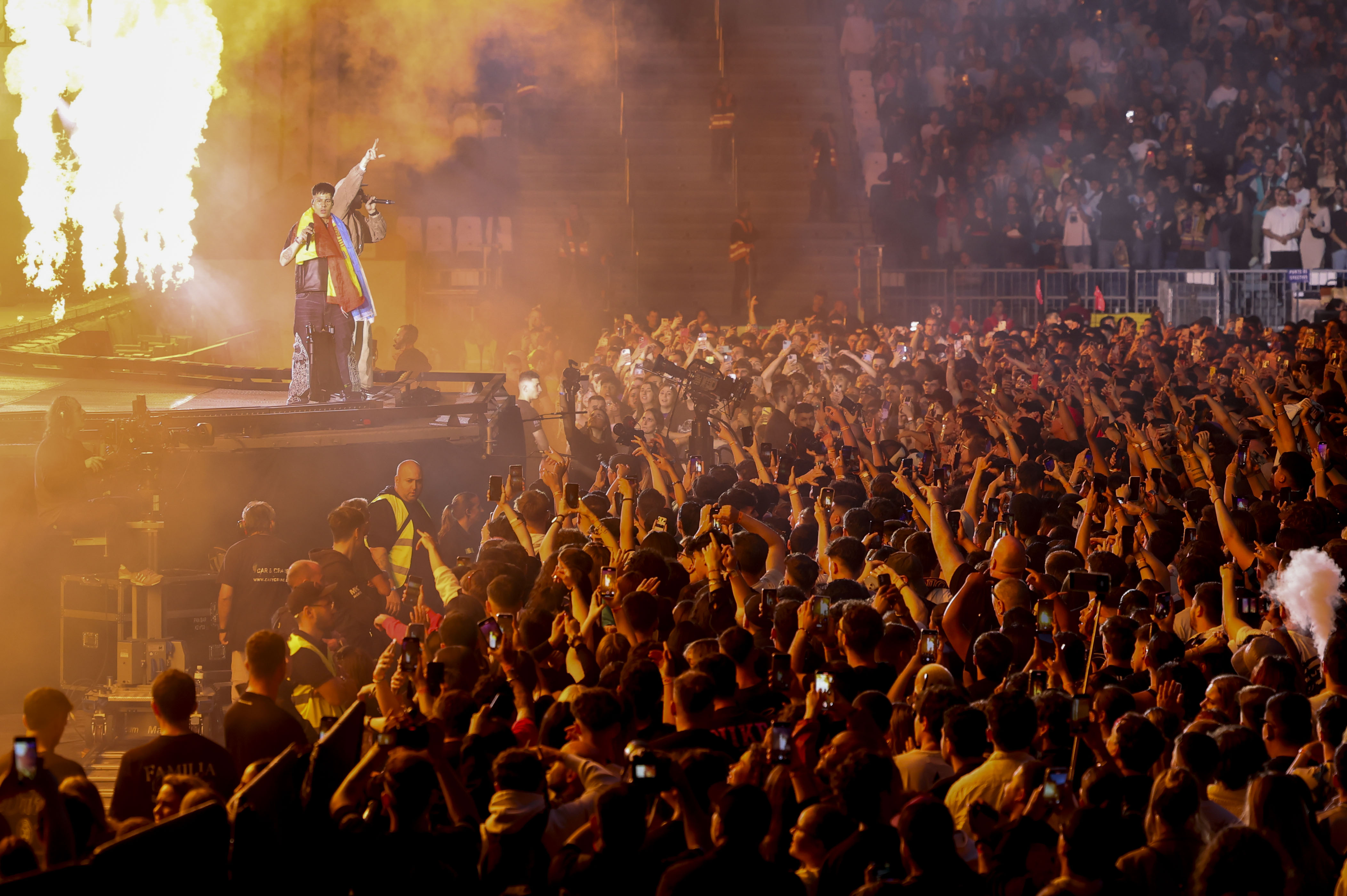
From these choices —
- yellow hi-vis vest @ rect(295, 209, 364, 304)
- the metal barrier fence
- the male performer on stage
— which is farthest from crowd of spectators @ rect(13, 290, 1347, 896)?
the metal barrier fence

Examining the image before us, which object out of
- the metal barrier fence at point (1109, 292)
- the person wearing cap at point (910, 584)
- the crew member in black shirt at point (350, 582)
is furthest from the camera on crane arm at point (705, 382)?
the person wearing cap at point (910, 584)

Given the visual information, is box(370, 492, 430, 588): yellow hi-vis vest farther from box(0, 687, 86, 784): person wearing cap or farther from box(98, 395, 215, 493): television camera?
box(0, 687, 86, 784): person wearing cap

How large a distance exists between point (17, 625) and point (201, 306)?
1284cm

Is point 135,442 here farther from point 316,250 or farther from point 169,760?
point 169,760

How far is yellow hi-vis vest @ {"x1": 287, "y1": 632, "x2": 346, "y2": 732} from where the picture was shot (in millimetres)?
6512

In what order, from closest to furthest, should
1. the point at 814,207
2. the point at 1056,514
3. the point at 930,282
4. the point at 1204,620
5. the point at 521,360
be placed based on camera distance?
1. the point at 1204,620
2. the point at 1056,514
3. the point at 521,360
4. the point at 930,282
5. the point at 814,207

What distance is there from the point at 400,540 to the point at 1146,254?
47.8 ft

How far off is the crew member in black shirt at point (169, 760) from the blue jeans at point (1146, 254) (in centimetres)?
1788

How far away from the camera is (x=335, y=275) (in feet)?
39.9

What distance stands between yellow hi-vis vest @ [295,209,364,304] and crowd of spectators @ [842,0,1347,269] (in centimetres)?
1149

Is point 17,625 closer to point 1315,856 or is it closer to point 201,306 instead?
point 1315,856

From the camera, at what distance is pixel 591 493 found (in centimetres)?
901

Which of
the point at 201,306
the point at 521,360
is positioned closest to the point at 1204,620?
the point at 521,360

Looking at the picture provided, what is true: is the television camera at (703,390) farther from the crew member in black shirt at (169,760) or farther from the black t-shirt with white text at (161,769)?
the black t-shirt with white text at (161,769)
